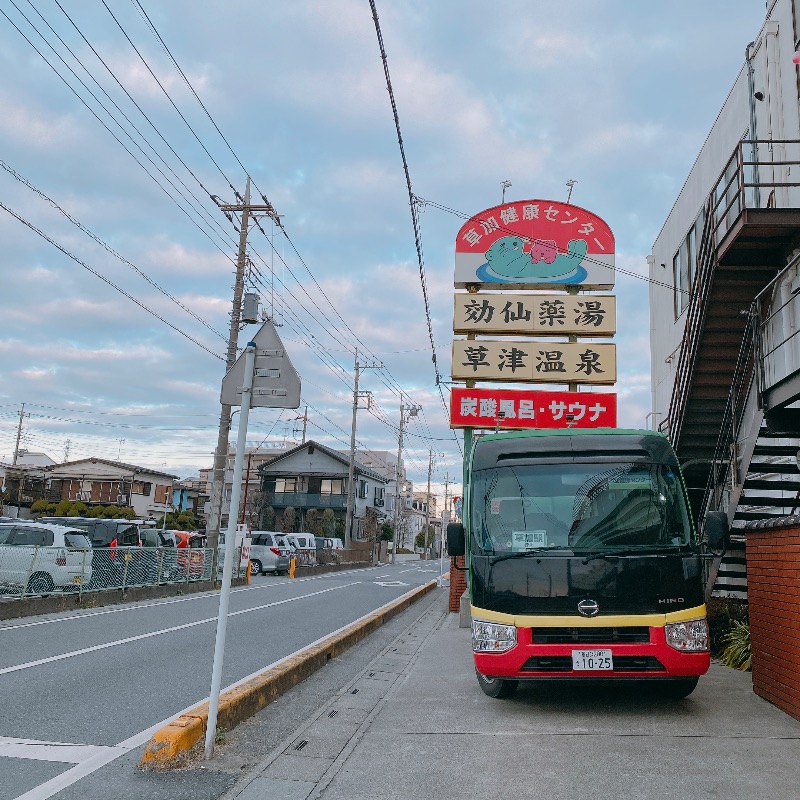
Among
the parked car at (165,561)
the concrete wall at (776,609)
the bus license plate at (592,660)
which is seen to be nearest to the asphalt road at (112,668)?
the parked car at (165,561)

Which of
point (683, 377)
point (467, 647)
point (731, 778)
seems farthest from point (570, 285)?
point (731, 778)

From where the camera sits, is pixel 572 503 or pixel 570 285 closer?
pixel 572 503

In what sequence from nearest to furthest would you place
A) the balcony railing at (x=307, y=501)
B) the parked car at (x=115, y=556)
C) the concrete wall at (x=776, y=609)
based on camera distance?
the concrete wall at (x=776, y=609), the parked car at (x=115, y=556), the balcony railing at (x=307, y=501)

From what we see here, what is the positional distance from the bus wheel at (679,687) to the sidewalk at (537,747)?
11 centimetres

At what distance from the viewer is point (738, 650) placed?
347 inches

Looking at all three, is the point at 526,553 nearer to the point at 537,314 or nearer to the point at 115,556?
the point at 537,314

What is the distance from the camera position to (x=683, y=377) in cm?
1125

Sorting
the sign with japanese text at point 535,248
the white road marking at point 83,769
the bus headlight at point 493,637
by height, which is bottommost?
the white road marking at point 83,769

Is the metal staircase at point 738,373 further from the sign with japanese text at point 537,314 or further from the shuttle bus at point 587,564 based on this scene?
the sign with japanese text at point 537,314

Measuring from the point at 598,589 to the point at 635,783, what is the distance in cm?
194

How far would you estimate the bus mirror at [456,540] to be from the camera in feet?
24.5

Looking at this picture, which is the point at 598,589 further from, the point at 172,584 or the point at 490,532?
the point at 172,584

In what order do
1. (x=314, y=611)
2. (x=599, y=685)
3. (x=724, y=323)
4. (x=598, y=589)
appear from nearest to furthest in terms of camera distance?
(x=598, y=589), (x=599, y=685), (x=724, y=323), (x=314, y=611)

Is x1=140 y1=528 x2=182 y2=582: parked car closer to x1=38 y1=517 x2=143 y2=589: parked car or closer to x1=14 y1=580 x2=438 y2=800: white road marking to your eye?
x1=38 y1=517 x2=143 y2=589: parked car
